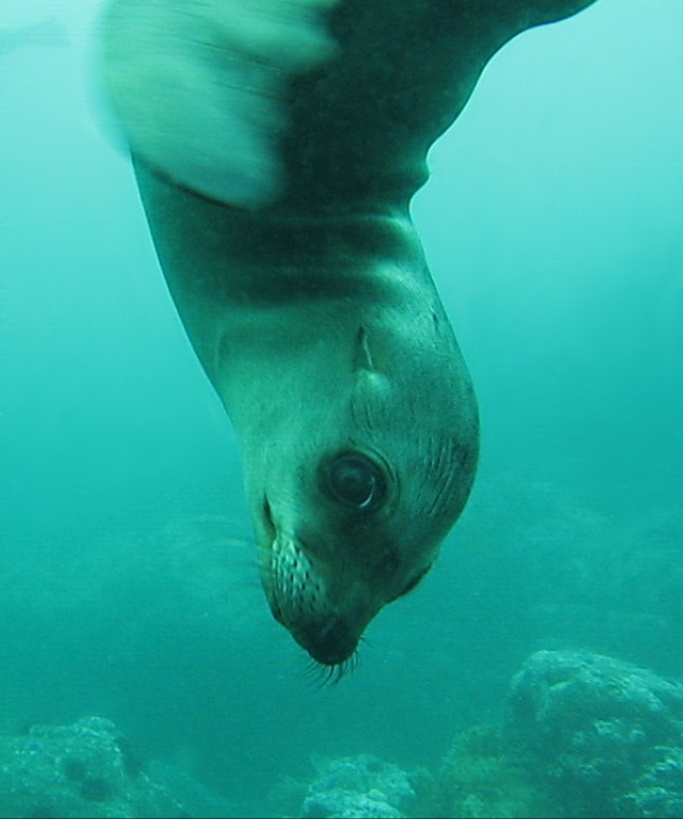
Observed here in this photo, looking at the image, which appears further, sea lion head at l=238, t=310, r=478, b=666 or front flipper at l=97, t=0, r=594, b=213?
front flipper at l=97, t=0, r=594, b=213

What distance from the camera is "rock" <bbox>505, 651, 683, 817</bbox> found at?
822cm

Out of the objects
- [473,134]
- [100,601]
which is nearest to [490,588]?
[100,601]

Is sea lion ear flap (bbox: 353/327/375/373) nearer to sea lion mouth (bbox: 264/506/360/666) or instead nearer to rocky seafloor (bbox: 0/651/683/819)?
sea lion mouth (bbox: 264/506/360/666)

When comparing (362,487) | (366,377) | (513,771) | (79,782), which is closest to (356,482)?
(362,487)

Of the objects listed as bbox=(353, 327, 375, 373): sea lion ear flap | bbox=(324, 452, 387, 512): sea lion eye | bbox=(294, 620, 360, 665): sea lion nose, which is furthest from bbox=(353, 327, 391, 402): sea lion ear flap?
bbox=(294, 620, 360, 665): sea lion nose

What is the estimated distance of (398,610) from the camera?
1808cm

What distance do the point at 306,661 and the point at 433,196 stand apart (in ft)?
86.2

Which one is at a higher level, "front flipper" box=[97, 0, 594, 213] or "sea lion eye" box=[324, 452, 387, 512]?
"front flipper" box=[97, 0, 594, 213]

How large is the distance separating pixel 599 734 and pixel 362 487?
28.9 ft

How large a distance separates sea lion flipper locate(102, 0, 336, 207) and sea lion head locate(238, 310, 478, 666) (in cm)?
55

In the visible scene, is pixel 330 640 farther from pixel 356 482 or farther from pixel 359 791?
pixel 359 791

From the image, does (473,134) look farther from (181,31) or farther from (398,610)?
(181,31)

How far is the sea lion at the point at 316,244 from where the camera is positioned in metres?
1.45

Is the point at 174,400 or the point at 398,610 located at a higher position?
the point at 174,400
